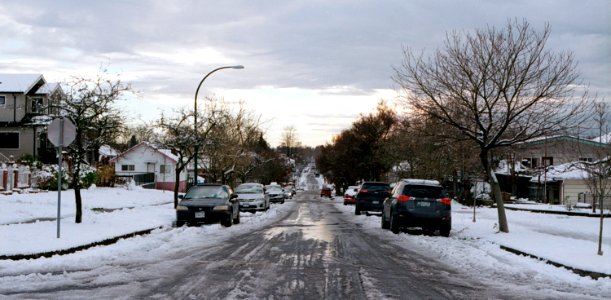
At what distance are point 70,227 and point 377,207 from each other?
53.0 feet

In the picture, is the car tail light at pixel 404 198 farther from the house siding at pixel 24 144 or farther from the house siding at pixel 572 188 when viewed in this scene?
the house siding at pixel 24 144

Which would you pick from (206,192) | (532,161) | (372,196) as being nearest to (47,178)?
(206,192)

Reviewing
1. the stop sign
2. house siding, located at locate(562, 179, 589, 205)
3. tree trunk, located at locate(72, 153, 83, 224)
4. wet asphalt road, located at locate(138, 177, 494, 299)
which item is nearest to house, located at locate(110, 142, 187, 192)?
house siding, located at locate(562, 179, 589, 205)

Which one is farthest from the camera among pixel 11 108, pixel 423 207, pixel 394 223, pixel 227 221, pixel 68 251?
pixel 11 108

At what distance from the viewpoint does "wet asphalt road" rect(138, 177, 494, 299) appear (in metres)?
8.45

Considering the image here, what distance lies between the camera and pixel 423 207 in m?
18.3

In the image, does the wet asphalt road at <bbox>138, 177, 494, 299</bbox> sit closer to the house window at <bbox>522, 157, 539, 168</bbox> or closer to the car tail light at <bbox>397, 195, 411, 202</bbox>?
the car tail light at <bbox>397, 195, 411, 202</bbox>

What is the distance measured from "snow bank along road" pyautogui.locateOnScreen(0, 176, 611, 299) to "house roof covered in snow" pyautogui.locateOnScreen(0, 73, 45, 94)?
35.8m

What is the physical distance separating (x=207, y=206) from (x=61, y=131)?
21.3ft

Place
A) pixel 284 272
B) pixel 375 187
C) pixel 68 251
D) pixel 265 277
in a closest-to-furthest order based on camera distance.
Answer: pixel 265 277 → pixel 284 272 → pixel 68 251 → pixel 375 187

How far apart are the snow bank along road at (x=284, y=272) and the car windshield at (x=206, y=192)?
511cm

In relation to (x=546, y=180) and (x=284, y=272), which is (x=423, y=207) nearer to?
(x=284, y=272)

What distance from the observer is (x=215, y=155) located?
48.7m

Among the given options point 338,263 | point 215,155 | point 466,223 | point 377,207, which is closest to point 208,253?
point 338,263
